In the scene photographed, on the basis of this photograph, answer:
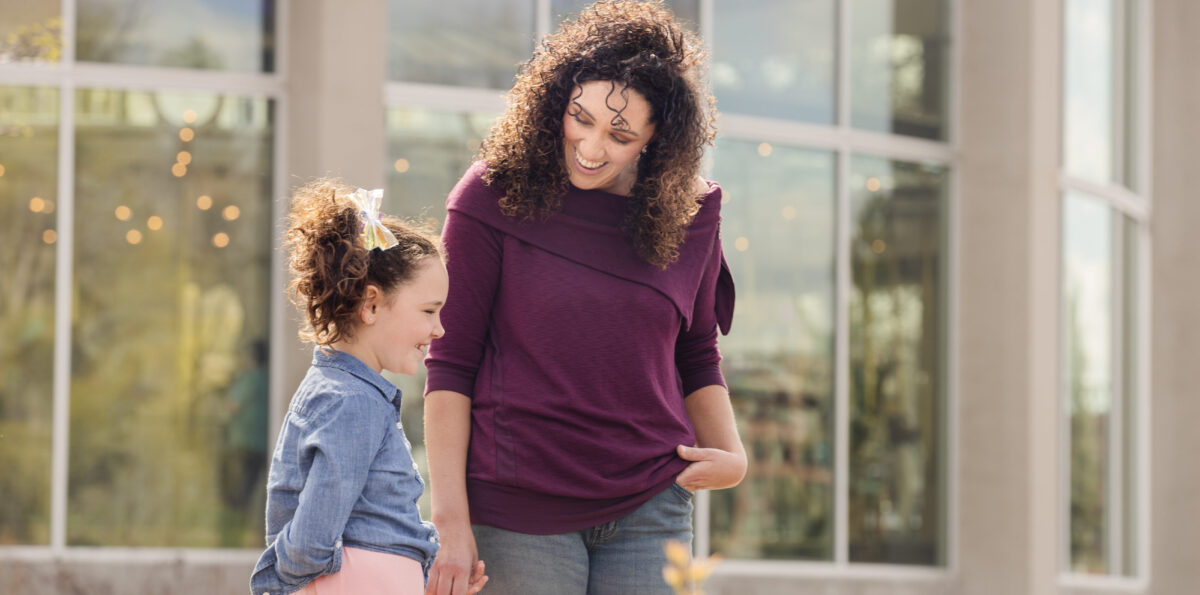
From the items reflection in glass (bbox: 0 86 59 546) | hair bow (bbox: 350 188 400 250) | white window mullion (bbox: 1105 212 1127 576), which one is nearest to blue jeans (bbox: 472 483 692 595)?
hair bow (bbox: 350 188 400 250)

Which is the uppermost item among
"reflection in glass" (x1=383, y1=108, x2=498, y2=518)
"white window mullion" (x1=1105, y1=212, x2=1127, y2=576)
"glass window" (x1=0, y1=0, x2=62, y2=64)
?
"glass window" (x1=0, y1=0, x2=62, y2=64)

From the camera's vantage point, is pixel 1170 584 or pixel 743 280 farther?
pixel 1170 584

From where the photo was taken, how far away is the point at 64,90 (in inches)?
288

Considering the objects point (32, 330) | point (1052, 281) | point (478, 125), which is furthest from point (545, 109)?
point (1052, 281)

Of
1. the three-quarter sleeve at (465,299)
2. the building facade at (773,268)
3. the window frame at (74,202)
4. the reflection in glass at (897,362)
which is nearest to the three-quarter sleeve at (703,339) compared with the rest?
the three-quarter sleeve at (465,299)

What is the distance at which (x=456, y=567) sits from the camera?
2475 mm

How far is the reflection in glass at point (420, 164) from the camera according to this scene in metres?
7.39

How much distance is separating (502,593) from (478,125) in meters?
5.28

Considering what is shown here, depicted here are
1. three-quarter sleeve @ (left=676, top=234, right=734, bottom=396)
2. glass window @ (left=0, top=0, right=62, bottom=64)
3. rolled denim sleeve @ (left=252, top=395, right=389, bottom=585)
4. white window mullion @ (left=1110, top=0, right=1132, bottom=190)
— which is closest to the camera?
rolled denim sleeve @ (left=252, top=395, right=389, bottom=585)

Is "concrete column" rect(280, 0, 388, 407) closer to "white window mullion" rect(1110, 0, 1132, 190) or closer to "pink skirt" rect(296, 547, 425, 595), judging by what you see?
"pink skirt" rect(296, 547, 425, 595)

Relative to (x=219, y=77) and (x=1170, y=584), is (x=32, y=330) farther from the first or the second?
(x=1170, y=584)

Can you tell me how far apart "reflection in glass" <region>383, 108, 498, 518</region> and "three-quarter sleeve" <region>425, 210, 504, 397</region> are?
15.8 feet

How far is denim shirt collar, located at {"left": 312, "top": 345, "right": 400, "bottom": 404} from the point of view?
2.40m

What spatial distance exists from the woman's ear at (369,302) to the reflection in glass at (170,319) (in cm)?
520
